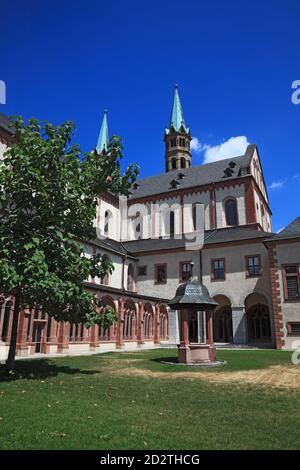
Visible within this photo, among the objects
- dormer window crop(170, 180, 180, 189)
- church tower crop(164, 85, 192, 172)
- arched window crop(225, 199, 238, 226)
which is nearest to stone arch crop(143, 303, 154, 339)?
arched window crop(225, 199, 238, 226)

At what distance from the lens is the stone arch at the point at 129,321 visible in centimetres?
2980

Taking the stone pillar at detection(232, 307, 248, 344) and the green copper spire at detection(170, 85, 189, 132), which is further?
the green copper spire at detection(170, 85, 189, 132)

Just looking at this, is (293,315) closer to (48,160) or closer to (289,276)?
(289,276)

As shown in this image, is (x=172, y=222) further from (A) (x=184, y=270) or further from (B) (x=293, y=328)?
(B) (x=293, y=328)

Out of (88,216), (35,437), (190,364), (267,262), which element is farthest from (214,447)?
(267,262)

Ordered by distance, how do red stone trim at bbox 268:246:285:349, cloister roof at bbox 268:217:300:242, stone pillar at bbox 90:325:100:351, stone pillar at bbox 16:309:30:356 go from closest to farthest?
1. stone pillar at bbox 16:309:30:356
2. stone pillar at bbox 90:325:100:351
3. red stone trim at bbox 268:246:285:349
4. cloister roof at bbox 268:217:300:242

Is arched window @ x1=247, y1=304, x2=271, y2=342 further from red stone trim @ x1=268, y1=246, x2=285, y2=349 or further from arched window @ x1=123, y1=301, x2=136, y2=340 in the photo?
arched window @ x1=123, y1=301, x2=136, y2=340

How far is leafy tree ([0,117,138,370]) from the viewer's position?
424 inches

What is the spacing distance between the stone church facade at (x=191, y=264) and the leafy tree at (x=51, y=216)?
8027mm

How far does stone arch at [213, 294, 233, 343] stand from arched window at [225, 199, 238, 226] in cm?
1073

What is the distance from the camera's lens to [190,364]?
1641 centimetres

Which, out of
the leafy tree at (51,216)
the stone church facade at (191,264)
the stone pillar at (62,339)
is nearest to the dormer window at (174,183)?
the stone church facade at (191,264)

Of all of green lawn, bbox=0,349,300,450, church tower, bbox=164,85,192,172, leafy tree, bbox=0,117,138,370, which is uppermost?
church tower, bbox=164,85,192,172

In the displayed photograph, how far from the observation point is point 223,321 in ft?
116
